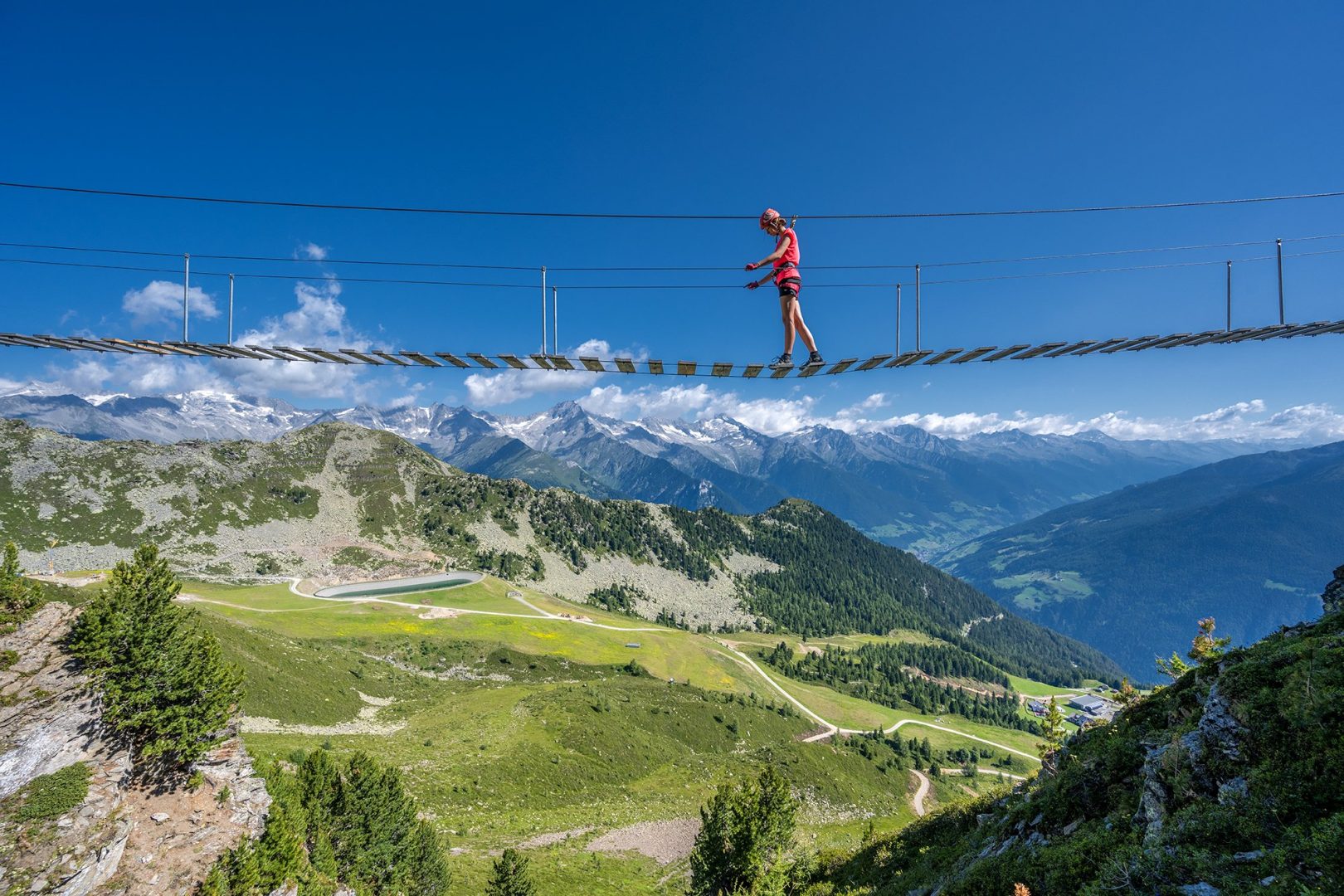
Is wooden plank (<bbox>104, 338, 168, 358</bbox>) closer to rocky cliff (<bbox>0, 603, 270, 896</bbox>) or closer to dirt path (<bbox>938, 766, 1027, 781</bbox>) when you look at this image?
rocky cliff (<bbox>0, 603, 270, 896</bbox>)

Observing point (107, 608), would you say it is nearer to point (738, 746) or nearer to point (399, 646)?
point (738, 746)

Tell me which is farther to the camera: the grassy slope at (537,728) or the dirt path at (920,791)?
the dirt path at (920,791)

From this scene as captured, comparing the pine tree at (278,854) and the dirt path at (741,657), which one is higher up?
the pine tree at (278,854)

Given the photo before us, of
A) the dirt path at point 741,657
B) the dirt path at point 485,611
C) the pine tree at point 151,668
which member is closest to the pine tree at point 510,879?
the pine tree at point 151,668

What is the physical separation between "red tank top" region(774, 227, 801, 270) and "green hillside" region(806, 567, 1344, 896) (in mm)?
13938

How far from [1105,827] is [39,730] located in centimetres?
4422

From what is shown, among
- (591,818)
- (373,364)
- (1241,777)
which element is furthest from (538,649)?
(1241,777)

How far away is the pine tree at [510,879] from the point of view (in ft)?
99.0

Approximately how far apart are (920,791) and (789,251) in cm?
11257

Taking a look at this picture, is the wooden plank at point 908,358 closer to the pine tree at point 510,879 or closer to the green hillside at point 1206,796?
the green hillside at point 1206,796

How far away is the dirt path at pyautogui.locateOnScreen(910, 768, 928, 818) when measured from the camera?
88.2 metres

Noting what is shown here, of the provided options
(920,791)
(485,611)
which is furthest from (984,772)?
(485,611)

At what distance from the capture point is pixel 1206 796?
10.8m

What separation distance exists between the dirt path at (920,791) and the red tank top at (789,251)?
Result: 323ft
